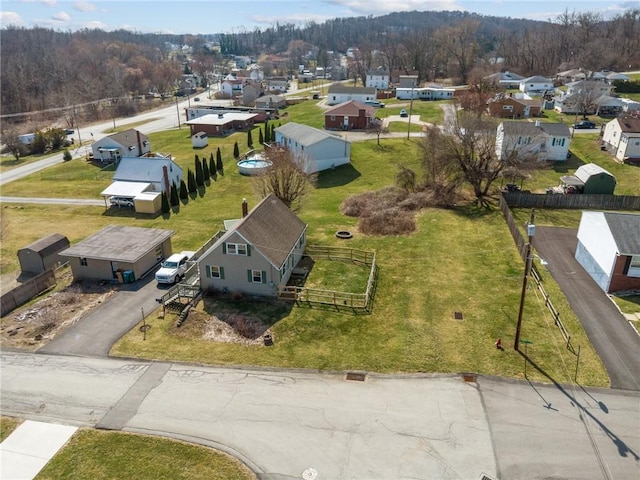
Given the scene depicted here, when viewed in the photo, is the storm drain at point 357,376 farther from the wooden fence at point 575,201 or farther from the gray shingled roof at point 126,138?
the gray shingled roof at point 126,138

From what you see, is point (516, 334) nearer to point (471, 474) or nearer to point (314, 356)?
point (471, 474)

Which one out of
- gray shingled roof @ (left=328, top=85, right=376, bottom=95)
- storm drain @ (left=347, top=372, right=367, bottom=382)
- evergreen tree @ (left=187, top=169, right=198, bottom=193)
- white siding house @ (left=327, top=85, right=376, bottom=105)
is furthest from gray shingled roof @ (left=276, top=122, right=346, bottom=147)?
storm drain @ (left=347, top=372, right=367, bottom=382)

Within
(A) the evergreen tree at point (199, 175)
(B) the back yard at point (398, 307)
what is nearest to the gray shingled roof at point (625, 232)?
(B) the back yard at point (398, 307)

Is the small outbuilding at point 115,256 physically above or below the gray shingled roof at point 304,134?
below

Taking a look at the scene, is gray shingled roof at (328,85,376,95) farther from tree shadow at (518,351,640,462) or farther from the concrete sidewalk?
the concrete sidewalk

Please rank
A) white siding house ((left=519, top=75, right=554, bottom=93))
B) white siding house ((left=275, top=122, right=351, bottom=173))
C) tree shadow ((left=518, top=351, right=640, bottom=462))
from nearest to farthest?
tree shadow ((left=518, top=351, right=640, bottom=462))
white siding house ((left=275, top=122, right=351, bottom=173))
white siding house ((left=519, top=75, right=554, bottom=93))

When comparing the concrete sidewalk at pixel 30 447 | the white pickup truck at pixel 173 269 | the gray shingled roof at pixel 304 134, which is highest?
the gray shingled roof at pixel 304 134

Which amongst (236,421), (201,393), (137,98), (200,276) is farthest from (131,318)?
(137,98)
